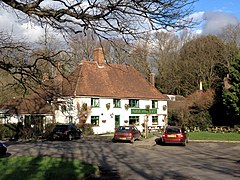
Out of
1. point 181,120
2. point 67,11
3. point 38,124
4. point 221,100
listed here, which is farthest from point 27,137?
point 67,11

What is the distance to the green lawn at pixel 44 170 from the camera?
12.6 metres

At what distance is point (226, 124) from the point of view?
2003 inches

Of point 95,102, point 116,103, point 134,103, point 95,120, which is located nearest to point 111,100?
point 116,103

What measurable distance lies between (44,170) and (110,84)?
122ft

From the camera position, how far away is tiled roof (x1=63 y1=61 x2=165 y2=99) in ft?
156

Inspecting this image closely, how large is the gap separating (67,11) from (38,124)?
3269 cm

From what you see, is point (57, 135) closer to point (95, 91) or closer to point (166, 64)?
point (95, 91)

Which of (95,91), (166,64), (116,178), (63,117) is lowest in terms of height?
(116,178)

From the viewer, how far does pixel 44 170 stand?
46.0ft

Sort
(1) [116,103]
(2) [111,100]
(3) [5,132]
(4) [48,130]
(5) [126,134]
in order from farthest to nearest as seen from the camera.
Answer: (1) [116,103]
(2) [111,100]
(3) [5,132]
(4) [48,130]
(5) [126,134]

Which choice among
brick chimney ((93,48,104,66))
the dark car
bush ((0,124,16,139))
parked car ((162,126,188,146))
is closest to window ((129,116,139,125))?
brick chimney ((93,48,104,66))

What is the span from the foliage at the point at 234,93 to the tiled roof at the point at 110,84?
11.4 m

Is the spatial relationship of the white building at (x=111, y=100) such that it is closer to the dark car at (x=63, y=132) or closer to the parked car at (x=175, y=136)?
the dark car at (x=63, y=132)

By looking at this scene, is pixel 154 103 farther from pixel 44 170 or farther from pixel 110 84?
pixel 44 170
